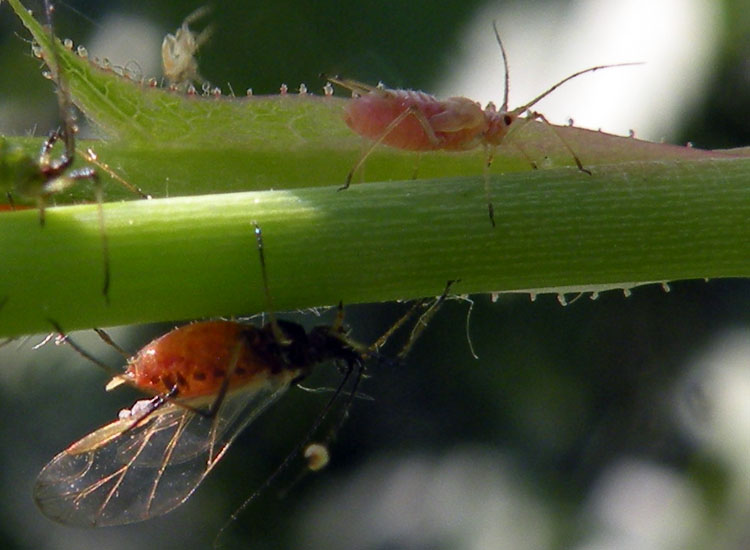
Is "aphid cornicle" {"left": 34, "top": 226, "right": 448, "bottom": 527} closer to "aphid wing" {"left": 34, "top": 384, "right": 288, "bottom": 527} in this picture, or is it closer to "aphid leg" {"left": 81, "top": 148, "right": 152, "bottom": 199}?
"aphid wing" {"left": 34, "top": 384, "right": 288, "bottom": 527}

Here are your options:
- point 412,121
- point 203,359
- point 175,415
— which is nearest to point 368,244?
point 203,359

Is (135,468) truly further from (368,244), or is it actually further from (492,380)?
(492,380)

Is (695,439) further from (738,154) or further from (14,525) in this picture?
(14,525)

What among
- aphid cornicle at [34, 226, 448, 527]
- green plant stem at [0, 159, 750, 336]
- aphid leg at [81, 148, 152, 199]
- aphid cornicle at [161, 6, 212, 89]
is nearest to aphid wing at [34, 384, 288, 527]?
aphid cornicle at [34, 226, 448, 527]

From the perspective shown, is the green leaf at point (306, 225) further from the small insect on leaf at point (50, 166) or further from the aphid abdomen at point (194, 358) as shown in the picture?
the aphid abdomen at point (194, 358)

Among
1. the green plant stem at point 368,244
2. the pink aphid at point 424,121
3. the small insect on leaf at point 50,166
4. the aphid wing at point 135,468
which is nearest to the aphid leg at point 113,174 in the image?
the small insect on leaf at point 50,166

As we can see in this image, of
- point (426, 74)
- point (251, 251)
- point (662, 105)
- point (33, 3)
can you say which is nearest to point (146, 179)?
point (251, 251)
